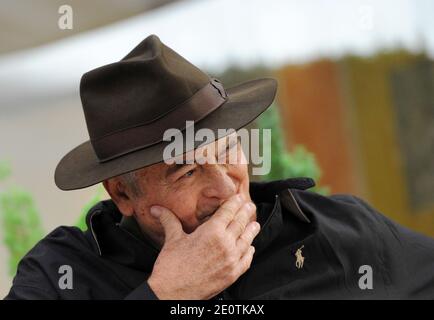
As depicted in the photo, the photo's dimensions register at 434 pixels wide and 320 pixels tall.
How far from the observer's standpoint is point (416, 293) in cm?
237

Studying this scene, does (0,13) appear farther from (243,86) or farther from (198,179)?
(198,179)

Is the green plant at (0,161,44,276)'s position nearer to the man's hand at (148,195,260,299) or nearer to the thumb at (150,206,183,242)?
the thumb at (150,206,183,242)

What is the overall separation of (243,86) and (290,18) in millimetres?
4742

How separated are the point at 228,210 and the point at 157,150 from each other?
12.5 inches

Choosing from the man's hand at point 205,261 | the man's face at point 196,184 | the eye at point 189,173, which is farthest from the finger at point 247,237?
the eye at point 189,173

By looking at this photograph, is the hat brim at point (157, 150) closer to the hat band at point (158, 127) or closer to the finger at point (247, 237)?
the hat band at point (158, 127)

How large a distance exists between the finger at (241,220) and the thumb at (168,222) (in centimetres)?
18

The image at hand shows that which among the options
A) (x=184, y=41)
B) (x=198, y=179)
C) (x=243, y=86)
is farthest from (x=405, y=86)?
(x=198, y=179)

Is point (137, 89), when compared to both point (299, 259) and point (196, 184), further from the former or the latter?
point (299, 259)

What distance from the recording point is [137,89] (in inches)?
84.4

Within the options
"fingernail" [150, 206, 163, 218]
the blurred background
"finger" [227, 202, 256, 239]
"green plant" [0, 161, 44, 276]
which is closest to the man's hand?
"finger" [227, 202, 256, 239]

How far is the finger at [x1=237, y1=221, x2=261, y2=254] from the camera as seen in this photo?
6.85ft

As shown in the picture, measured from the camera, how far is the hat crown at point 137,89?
2117 mm

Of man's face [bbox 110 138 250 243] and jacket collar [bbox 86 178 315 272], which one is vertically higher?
man's face [bbox 110 138 250 243]
